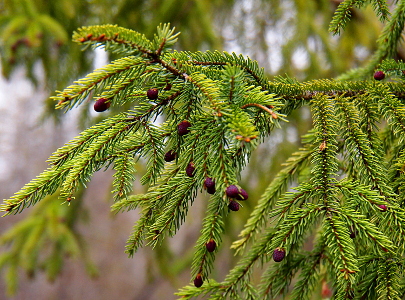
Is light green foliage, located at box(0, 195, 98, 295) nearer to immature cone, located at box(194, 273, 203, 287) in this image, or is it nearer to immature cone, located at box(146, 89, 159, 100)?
immature cone, located at box(194, 273, 203, 287)

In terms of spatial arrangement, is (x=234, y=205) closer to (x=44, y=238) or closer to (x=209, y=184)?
(x=209, y=184)

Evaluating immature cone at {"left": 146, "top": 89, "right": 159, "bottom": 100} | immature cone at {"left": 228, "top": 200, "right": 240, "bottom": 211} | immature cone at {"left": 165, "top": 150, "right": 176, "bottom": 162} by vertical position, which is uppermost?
immature cone at {"left": 146, "top": 89, "right": 159, "bottom": 100}

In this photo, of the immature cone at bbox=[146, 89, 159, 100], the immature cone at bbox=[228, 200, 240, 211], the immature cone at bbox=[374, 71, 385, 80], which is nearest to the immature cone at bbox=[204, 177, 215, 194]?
the immature cone at bbox=[228, 200, 240, 211]

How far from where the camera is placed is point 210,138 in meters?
0.74

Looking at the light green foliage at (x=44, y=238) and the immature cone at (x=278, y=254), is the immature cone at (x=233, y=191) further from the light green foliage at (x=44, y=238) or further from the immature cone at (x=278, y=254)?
A: the light green foliage at (x=44, y=238)

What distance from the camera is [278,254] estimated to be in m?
0.76

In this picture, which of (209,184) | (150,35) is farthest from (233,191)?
(150,35)

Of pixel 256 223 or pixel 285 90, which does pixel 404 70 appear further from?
pixel 256 223

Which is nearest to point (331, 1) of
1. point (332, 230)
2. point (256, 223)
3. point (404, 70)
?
point (404, 70)

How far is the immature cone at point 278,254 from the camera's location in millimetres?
758

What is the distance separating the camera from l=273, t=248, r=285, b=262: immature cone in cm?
76

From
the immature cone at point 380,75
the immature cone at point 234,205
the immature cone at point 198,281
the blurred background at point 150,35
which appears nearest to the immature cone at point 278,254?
the immature cone at point 234,205

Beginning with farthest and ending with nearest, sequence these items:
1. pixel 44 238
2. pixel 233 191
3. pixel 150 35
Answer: pixel 44 238 < pixel 150 35 < pixel 233 191

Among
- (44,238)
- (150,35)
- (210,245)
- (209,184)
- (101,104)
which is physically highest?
(150,35)
